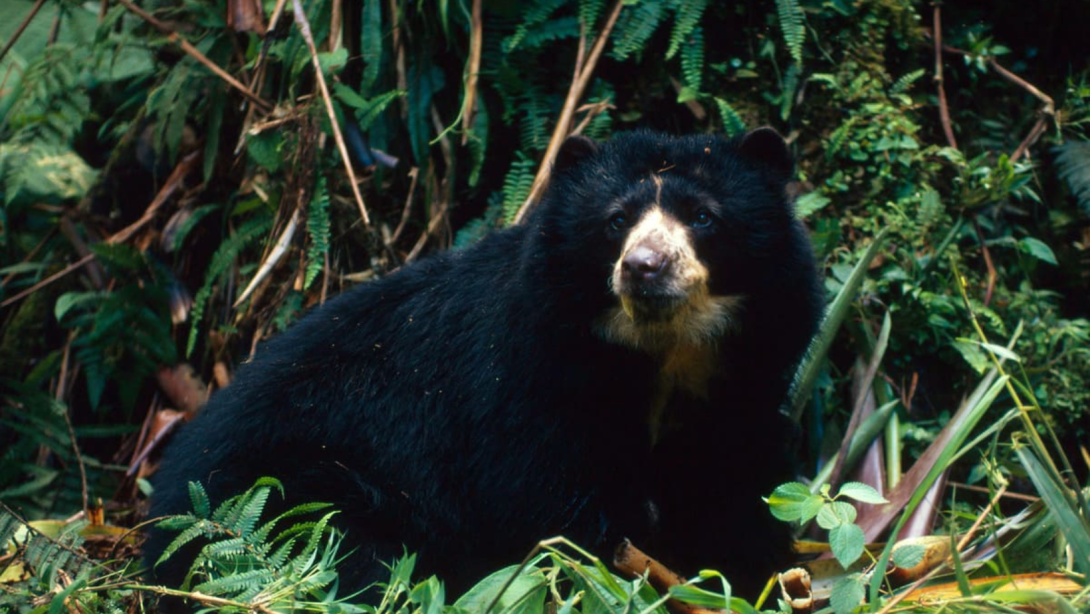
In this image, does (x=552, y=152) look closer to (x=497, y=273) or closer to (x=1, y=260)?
(x=497, y=273)

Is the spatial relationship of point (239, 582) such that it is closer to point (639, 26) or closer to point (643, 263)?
point (643, 263)

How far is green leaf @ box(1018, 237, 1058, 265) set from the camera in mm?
4961

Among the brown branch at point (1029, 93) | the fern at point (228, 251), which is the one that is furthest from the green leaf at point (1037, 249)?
the fern at point (228, 251)

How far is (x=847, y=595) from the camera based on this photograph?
2691 mm

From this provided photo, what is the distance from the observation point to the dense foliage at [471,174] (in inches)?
191

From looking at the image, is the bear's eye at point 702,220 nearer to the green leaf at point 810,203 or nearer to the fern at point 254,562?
the green leaf at point 810,203

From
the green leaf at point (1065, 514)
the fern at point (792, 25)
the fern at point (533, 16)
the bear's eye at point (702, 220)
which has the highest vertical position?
the fern at point (533, 16)

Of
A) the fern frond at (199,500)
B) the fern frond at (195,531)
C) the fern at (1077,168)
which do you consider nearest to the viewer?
the fern frond at (195,531)

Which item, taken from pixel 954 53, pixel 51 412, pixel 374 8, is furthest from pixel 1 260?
pixel 954 53

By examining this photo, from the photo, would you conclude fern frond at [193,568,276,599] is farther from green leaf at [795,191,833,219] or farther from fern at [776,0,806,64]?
fern at [776,0,806,64]

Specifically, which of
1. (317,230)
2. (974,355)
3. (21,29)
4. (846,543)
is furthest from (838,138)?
(21,29)

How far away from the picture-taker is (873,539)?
412 centimetres

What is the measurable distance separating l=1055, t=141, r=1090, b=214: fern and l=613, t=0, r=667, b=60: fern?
6.95 ft

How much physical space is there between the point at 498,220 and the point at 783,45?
5.41ft
